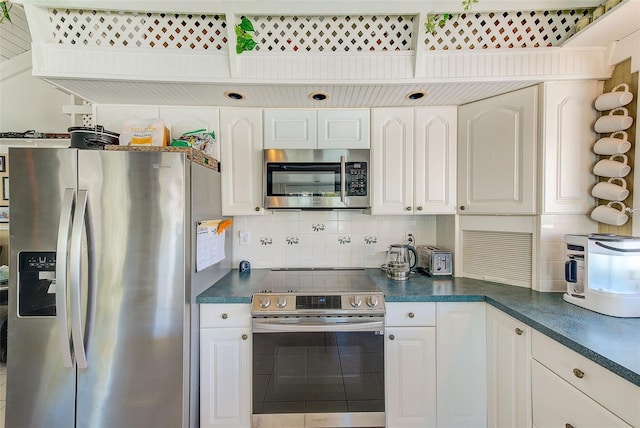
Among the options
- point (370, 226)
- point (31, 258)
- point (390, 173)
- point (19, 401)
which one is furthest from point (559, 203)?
point (19, 401)

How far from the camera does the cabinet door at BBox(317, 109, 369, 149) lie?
6.50 ft

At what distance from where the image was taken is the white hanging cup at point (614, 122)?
1.42m

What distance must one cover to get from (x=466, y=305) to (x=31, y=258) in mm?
Result: 2404

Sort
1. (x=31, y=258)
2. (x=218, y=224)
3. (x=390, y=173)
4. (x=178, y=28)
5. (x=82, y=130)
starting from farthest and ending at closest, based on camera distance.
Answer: (x=390, y=173) → (x=218, y=224) → (x=178, y=28) → (x=82, y=130) → (x=31, y=258)

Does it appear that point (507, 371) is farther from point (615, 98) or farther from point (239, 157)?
point (239, 157)

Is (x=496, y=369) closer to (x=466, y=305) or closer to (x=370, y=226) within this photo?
(x=466, y=305)

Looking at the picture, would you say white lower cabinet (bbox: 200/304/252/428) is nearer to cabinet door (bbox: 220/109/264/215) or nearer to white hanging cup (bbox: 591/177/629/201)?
cabinet door (bbox: 220/109/264/215)

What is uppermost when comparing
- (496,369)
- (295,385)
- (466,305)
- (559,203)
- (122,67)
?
(122,67)

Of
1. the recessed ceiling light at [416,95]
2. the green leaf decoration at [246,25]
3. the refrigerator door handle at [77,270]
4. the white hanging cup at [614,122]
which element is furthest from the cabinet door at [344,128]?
the refrigerator door handle at [77,270]

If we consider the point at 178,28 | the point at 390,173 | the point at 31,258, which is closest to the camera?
the point at 31,258

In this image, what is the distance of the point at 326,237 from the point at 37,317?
1.82 meters

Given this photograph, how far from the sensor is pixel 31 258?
51.3 inches

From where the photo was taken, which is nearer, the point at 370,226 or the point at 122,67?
the point at 122,67

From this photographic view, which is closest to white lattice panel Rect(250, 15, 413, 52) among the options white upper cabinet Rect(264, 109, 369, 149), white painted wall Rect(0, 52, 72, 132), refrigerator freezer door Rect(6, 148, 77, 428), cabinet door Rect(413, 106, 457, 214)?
white upper cabinet Rect(264, 109, 369, 149)
